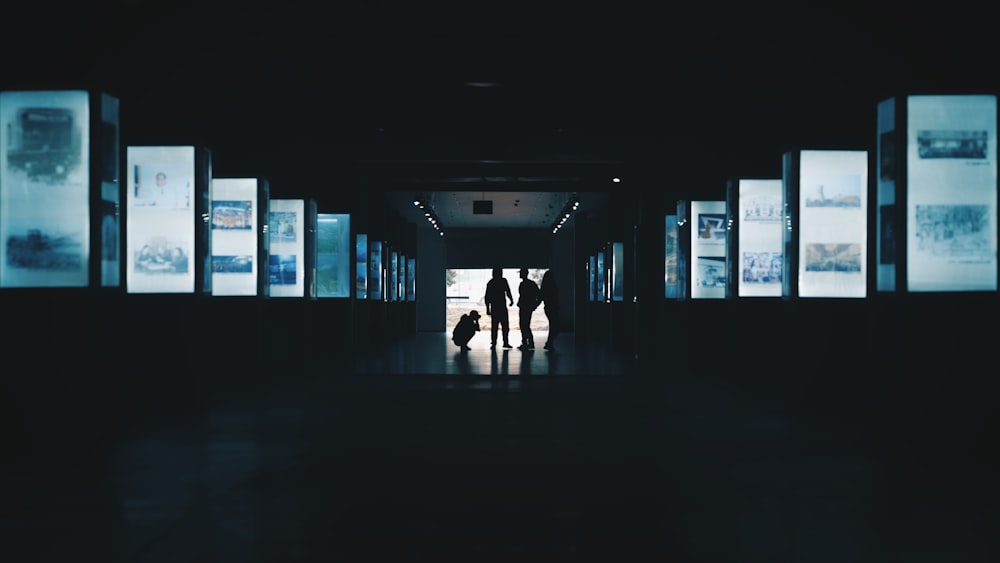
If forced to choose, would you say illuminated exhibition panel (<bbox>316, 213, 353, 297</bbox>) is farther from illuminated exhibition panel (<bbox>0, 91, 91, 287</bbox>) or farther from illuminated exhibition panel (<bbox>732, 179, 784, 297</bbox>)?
illuminated exhibition panel (<bbox>0, 91, 91, 287</bbox>)

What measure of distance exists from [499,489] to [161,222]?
6.89 m

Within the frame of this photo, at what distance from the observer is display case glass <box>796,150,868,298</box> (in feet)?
37.3

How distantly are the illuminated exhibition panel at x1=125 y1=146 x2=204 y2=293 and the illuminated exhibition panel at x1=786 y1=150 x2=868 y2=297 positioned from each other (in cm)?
643

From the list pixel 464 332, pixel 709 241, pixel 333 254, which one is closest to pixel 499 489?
pixel 709 241

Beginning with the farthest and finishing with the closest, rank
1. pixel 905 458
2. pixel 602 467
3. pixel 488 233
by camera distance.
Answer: pixel 488 233, pixel 905 458, pixel 602 467

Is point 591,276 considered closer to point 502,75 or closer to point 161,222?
point 502,75

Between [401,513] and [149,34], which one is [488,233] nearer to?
[149,34]

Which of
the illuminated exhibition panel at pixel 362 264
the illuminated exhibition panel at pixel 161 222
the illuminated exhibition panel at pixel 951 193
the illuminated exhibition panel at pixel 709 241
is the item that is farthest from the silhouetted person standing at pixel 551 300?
the illuminated exhibition panel at pixel 951 193

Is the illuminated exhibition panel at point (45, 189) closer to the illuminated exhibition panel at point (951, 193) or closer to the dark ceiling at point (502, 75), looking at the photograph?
the dark ceiling at point (502, 75)

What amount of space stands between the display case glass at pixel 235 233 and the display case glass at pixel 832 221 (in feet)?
24.0

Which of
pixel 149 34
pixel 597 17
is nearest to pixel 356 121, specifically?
pixel 149 34

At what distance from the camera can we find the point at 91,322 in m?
8.76

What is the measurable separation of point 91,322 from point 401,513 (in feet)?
14.7

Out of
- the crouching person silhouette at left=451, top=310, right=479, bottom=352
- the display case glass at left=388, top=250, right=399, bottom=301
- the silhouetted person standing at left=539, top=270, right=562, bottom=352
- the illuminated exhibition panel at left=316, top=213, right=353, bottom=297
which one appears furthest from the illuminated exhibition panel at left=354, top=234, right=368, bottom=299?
the display case glass at left=388, top=250, right=399, bottom=301
